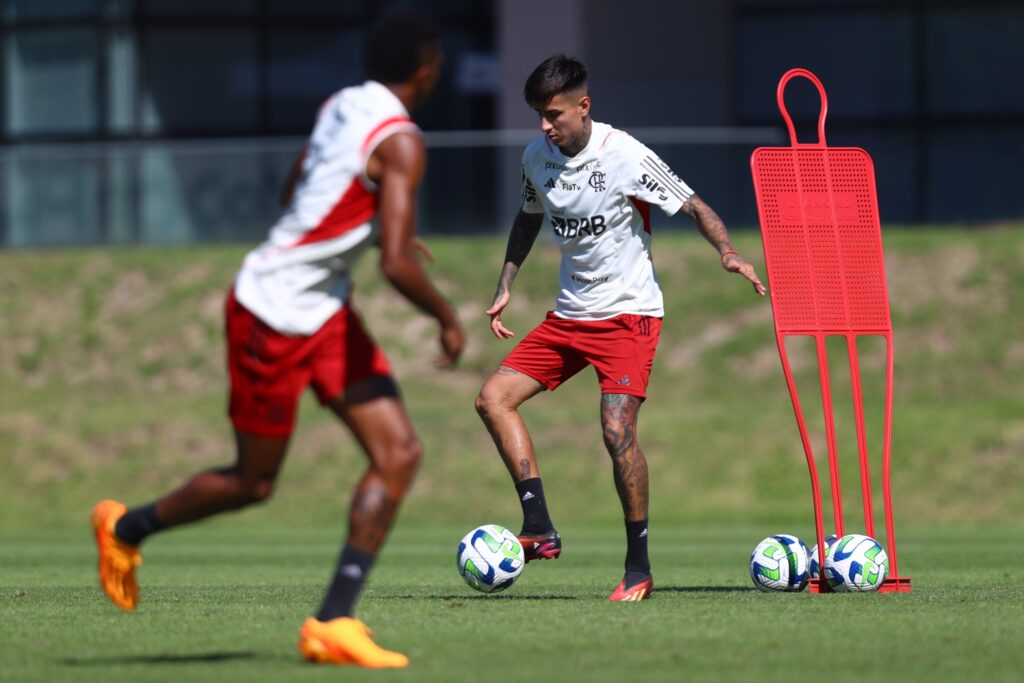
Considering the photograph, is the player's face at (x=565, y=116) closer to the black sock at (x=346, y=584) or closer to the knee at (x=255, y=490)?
the knee at (x=255, y=490)

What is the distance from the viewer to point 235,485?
21.1 feet

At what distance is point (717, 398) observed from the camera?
2361cm

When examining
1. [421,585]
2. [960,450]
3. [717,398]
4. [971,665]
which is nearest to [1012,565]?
[421,585]

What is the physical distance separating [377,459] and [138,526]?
3.27ft

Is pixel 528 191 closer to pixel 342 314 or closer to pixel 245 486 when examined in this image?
pixel 342 314

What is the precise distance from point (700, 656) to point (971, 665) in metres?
0.91

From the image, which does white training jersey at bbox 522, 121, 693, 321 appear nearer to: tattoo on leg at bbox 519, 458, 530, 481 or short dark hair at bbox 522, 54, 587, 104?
short dark hair at bbox 522, 54, 587, 104

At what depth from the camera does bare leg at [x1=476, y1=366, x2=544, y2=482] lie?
908cm

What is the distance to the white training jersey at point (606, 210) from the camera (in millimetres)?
8953

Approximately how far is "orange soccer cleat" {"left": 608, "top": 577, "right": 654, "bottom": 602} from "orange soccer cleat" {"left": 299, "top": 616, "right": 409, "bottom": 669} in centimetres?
249

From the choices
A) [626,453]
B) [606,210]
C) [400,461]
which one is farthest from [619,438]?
[400,461]

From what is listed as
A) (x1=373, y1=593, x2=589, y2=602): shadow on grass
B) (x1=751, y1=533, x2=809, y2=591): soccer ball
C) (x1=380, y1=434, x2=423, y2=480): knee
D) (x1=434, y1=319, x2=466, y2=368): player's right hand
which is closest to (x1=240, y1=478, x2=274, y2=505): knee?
(x1=380, y1=434, x2=423, y2=480): knee

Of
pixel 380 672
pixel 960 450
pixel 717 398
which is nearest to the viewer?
pixel 380 672

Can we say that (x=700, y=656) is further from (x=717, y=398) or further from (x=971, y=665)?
(x=717, y=398)
